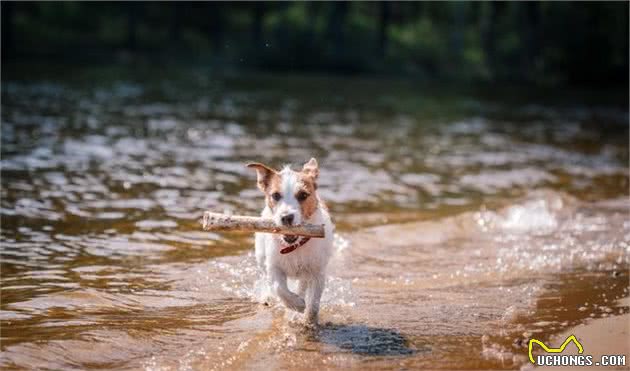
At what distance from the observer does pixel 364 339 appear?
7113mm

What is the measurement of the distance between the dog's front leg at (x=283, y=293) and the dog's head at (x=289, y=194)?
2.09ft

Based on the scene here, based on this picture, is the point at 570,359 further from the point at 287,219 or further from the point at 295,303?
the point at 287,219

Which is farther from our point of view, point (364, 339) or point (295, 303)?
point (295, 303)

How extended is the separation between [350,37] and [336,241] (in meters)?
44.1

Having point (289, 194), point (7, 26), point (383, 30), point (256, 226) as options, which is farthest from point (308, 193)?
point (383, 30)

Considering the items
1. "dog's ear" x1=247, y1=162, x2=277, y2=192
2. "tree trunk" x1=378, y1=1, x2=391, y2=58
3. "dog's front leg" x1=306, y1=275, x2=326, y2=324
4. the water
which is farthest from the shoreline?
"tree trunk" x1=378, y1=1, x2=391, y2=58

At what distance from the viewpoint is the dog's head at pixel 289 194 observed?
23.0 feet

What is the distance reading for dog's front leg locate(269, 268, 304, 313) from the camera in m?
7.47

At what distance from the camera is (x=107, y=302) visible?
8102mm

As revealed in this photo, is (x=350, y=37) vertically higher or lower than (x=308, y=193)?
higher

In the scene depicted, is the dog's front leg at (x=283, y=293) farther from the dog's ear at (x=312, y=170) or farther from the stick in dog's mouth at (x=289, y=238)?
the dog's ear at (x=312, y=170)

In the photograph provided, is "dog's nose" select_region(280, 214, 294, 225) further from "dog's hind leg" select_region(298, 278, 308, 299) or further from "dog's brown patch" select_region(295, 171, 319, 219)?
"dog's hind leg" select_region(298, 278, 308, 299)

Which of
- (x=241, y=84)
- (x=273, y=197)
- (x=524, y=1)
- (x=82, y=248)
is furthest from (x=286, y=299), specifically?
(x=524, y=1)

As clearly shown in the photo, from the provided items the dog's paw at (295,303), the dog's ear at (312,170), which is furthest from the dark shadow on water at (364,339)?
the dog's ear at (312,170)
